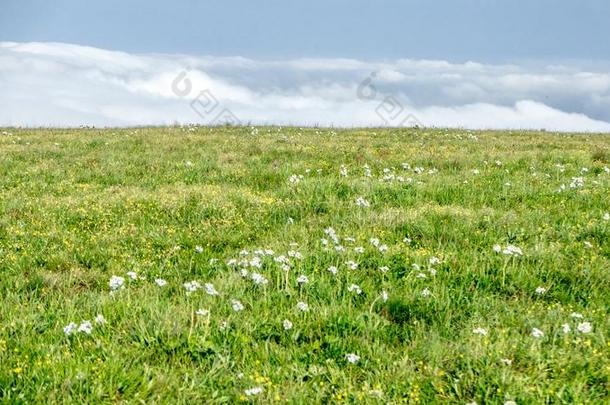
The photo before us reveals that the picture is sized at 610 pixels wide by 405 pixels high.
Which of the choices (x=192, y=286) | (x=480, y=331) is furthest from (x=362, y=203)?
(x=480, y=331)

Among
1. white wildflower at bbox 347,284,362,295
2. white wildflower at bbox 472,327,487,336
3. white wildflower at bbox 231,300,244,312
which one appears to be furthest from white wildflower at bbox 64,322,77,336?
white wildflower at bbox 472,327,487,336

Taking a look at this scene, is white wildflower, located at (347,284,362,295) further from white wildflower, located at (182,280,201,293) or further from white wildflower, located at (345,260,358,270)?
white wildflower, located at (182,280,201,293)

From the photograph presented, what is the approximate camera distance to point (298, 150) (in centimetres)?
1795

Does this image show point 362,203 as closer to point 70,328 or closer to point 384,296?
point 384,296

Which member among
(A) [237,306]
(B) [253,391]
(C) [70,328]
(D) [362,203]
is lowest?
(B) [253,391]

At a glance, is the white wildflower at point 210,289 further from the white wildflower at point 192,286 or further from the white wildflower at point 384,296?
the white wildflower at point 384,296

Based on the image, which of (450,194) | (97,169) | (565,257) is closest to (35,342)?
(565,257)

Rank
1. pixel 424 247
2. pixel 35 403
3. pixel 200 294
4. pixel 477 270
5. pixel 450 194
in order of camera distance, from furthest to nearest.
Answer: pixel 450 194 → pixel 424 247 → pixel 477 270 → pixel 200 294 → pixel 35 403

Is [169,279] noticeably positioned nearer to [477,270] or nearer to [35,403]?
[35,403]

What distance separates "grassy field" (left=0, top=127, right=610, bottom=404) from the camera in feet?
16.1

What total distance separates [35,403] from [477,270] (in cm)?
516

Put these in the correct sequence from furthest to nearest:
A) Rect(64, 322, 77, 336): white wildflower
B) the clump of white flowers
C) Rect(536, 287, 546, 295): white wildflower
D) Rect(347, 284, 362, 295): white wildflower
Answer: the clump of white flowers
Rect(536, 287, 546, 295): white wildflower
Rect(347, 284, 362, 295): white wildflower
Rect(64, 322, 77, 336): white wildflower

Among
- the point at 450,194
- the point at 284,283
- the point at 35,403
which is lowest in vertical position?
the point at 35,403

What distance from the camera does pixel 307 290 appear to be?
21.9ft
